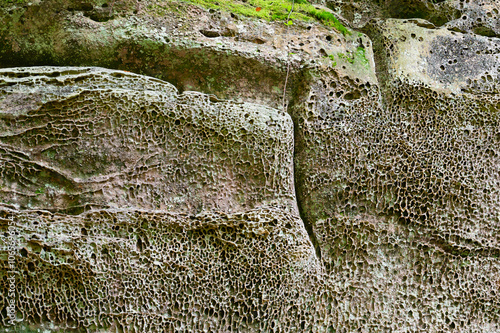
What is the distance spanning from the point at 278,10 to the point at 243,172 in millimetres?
1330

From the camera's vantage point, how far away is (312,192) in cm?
319

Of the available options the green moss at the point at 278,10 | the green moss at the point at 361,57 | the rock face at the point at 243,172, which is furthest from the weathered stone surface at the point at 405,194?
the green moss at the point at 278,10

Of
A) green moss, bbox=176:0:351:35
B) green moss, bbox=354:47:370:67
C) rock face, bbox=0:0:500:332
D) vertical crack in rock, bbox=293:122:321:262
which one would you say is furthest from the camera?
green moss, bbox=354:47:370:67

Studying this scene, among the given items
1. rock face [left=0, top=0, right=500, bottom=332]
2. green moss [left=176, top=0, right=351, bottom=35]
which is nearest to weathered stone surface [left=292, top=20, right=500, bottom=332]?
rock face [left=0, top=0, right=500, bottom=332]

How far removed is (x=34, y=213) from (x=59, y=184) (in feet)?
0.75

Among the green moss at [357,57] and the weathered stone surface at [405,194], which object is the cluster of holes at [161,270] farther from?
the green moss at [357,57]

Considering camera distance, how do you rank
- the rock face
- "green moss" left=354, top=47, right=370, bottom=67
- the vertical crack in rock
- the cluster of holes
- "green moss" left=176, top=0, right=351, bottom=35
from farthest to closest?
"green moss" left=354, top=47, right=370, bottom=67, "green moss" left=176, top=0, right=351, bottom=35, the vertical crack in rock, the rock face, the cluster of holes

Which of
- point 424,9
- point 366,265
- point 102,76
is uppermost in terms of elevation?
point 424,9

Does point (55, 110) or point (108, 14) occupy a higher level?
point (108, 14)

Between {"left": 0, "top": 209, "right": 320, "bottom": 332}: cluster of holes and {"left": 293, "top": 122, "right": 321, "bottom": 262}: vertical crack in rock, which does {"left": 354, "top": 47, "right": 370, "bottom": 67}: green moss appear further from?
{"left": 0, "top": 209, "right": 320, "bottom": 332}: cluster of holes

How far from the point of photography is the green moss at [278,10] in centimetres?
338

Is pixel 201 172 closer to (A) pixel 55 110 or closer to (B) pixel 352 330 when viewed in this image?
(A) pixel 55 110

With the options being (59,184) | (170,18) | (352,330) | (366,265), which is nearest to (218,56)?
(170,18)

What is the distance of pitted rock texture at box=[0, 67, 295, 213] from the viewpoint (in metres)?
2.77
